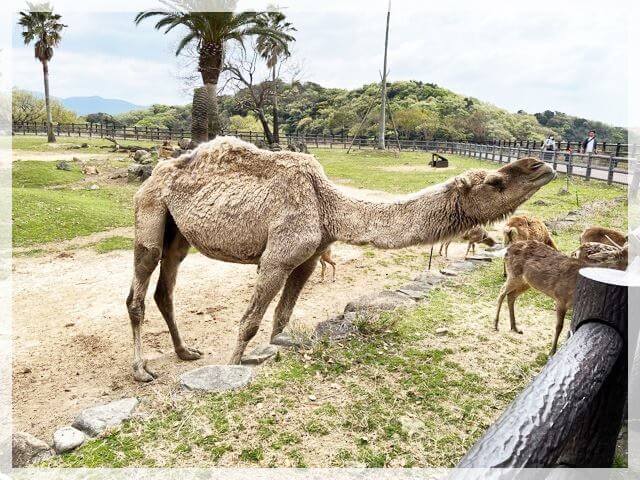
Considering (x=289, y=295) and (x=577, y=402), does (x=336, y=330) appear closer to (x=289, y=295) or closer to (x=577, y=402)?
(x=289, y=295)

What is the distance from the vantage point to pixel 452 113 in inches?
1889

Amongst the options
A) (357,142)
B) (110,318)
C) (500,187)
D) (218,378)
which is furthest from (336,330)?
(357,142)

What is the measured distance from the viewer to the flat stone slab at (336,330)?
14.8 feet

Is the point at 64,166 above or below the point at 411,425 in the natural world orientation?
above

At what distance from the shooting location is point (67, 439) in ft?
9.32

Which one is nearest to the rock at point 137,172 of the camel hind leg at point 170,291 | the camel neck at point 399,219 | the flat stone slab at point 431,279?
A: the flat stone slab at point 431,279

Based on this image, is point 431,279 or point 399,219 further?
point 431,279

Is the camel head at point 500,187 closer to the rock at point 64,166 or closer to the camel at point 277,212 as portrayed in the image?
the camel at point 277,212

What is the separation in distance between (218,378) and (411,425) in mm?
1492

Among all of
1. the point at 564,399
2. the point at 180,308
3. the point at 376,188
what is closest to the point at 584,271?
the point at 564,399

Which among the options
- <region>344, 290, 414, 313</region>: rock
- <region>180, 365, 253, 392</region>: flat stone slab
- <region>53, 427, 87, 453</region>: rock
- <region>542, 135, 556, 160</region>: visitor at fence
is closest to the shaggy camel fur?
<region>344, 290, 414, 313</region>: rock

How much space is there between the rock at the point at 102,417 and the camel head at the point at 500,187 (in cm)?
303

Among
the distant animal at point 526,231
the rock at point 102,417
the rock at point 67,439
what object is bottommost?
the rock at point 67,439

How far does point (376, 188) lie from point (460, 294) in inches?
431
